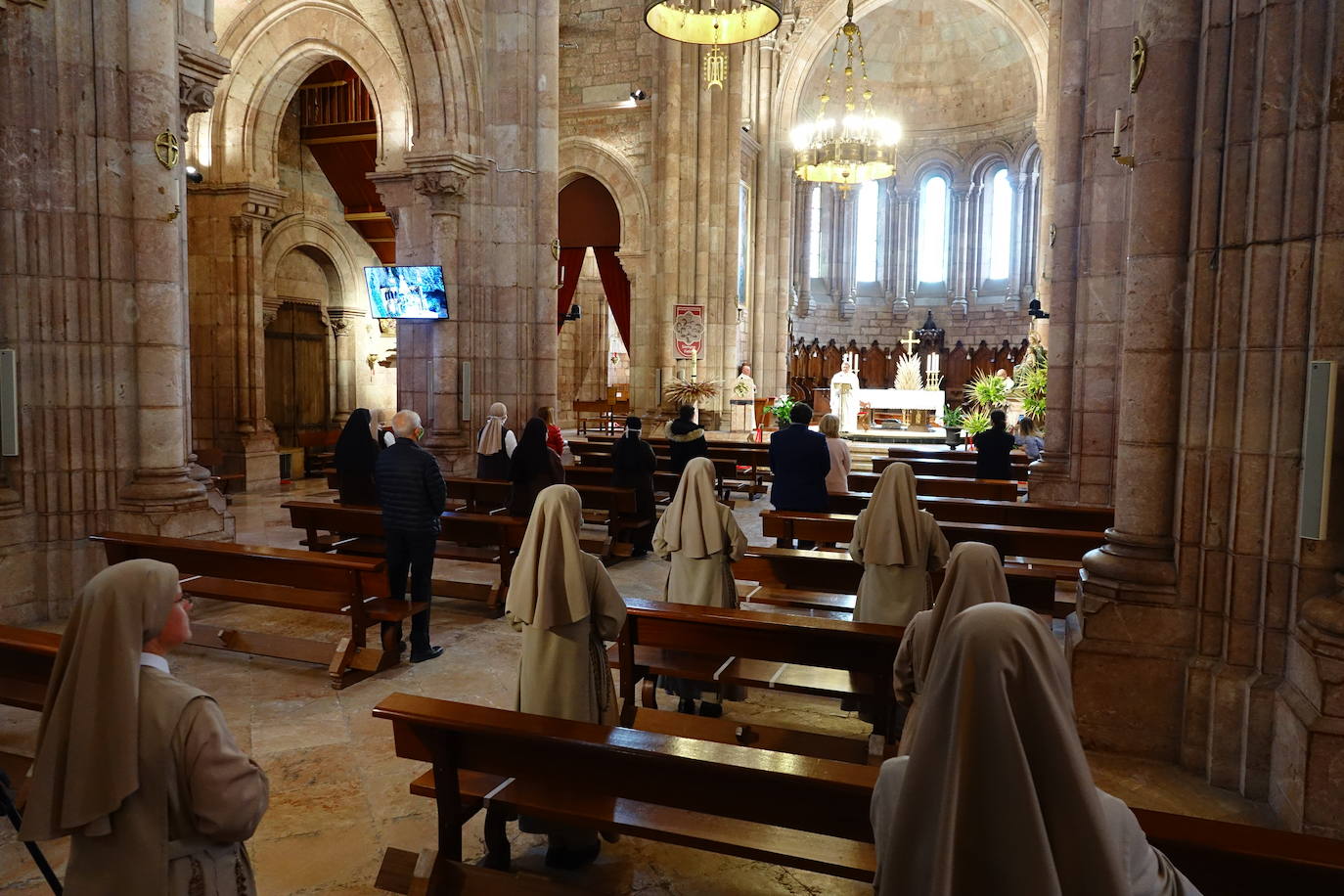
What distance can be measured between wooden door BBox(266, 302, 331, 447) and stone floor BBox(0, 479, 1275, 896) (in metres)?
11.1

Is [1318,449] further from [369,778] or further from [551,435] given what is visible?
[551,435]

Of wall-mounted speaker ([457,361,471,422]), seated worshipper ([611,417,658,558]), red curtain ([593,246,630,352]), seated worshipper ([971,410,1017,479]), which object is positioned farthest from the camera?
red curtain ([593,246,630,352])

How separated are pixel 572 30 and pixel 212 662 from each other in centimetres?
1714

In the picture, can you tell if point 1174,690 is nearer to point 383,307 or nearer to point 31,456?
point 31,456

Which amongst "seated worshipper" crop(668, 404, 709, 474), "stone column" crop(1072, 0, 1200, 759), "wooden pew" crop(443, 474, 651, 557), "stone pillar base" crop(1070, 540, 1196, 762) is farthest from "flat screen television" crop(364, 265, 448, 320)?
"stone pillar base" crop(1070, 540, 1196, 762)

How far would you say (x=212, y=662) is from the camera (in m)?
5.86

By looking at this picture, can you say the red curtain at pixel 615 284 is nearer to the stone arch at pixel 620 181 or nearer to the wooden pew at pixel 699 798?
the stone arch at pixel 620 181

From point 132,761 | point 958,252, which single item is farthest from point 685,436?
point 958,252

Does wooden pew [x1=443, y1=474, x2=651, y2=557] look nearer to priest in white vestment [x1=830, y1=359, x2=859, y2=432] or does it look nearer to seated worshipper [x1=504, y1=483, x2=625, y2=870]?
seated worshipper [x1=504, y1=483, x2=625, y2=870]

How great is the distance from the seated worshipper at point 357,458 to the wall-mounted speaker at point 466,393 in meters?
3.68

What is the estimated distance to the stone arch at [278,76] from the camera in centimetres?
1300

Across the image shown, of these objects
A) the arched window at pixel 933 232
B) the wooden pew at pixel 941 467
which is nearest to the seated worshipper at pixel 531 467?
the wooden pew at pixel 941 467

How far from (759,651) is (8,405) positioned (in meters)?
5.54

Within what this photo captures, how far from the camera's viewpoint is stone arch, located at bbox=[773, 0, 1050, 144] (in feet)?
68.5
